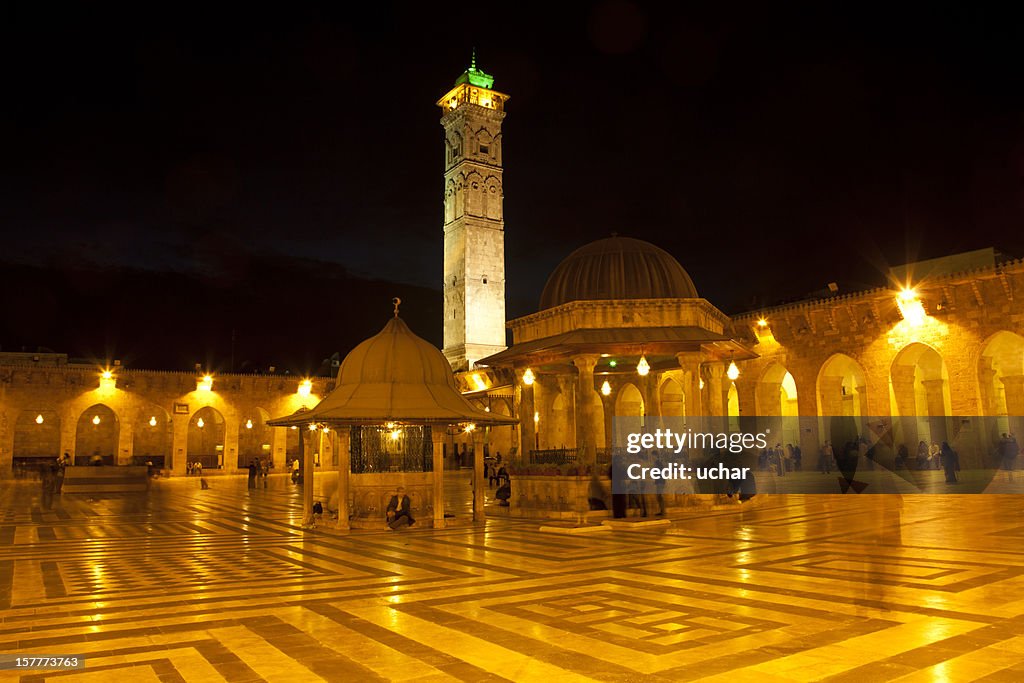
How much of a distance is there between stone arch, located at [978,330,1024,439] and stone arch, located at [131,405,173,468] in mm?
39924

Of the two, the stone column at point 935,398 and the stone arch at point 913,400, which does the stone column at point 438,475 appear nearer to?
the stone arch at point 913,400

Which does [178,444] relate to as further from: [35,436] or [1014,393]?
[1014,393]

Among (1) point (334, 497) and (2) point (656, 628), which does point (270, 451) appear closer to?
(1) point (334, 497)

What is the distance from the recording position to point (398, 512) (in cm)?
1417

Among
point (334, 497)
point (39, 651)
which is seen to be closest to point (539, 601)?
point (39, 651)

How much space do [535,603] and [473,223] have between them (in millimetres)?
49125

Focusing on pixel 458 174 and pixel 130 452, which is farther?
pixel 458 174

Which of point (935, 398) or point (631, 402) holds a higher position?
point (631, 402)

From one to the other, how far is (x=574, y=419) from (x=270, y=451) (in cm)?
3210

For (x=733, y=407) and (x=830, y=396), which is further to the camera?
(x=733, y=407)

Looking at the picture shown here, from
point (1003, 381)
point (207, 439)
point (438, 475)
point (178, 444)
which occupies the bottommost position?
point (438, 475)

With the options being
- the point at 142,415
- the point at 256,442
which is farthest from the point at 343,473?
the point at 256,442

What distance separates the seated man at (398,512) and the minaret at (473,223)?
1513 inches

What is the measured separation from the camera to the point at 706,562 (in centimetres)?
935
